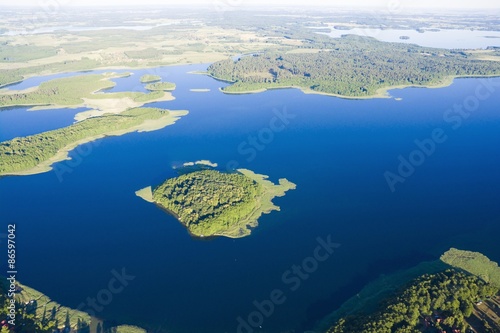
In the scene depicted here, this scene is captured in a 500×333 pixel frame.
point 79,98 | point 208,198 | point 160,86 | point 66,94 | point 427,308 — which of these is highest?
point 160,86

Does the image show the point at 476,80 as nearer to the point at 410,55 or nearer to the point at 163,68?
the point at 410,55

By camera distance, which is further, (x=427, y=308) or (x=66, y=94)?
(x=66, y=94)

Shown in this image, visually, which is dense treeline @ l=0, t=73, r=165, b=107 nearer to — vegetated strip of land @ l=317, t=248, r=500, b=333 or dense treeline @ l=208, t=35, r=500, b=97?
dense treeline @ l=208, t=35, r=500, b=97

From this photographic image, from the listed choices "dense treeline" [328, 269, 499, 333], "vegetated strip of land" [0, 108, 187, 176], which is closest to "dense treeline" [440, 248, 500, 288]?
"dense treeline" [328, 269, 499, 333]

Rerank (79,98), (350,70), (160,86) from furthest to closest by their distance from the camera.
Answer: (350,70), (160,86), (79,98)

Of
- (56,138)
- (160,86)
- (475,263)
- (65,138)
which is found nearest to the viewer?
(475,263)

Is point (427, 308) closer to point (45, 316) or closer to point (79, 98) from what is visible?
point (45, 316)

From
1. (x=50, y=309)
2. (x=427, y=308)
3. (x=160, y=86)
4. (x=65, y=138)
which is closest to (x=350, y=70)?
(x=160, y=86)

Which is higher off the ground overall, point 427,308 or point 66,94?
point 66,94
